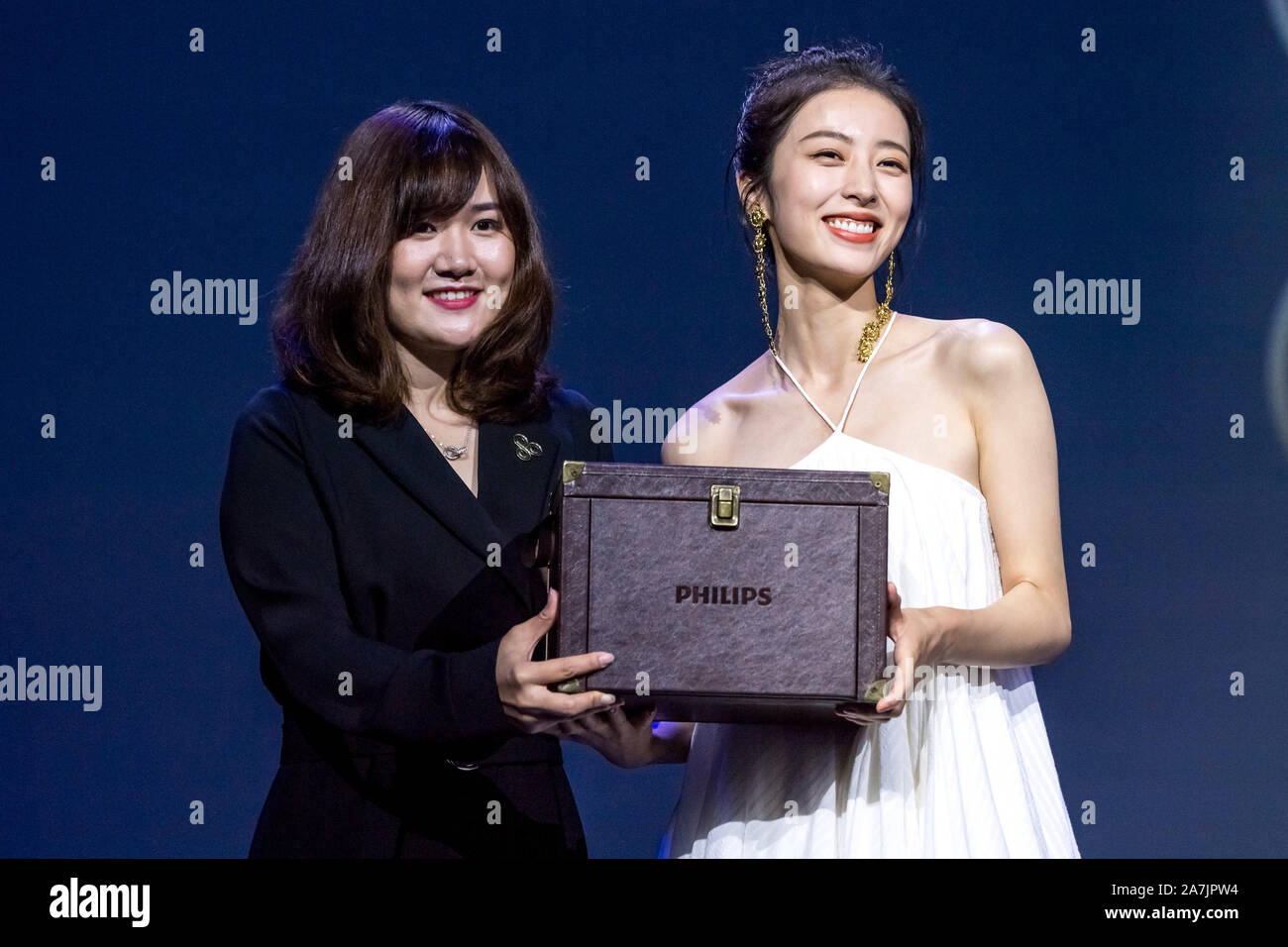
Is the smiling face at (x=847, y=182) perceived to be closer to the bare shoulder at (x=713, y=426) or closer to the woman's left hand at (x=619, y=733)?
the bare shoulder at (x=713, y=426)

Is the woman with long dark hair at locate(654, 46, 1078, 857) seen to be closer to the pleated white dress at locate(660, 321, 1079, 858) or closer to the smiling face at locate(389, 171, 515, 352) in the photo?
the pleated white dress at locate(660, 321, 1079, 858)

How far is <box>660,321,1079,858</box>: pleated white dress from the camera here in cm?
174

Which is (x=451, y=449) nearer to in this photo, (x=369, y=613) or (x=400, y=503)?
(x=400, y=503)

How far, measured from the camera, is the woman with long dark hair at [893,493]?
1.74 meters

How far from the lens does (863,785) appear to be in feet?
Answer: 5.75

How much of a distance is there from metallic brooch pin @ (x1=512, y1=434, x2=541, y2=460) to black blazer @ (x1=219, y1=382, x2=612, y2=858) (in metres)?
0.09

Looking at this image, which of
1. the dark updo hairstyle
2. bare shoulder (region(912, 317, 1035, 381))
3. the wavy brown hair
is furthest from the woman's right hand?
the dark updo hairstyle

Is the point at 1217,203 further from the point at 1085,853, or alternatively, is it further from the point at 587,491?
the point at 587,491

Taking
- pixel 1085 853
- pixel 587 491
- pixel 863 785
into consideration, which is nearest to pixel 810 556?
pixel 587 491

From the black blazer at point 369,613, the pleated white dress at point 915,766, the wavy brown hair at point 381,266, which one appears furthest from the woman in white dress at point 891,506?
the wavy brown hair at point 381,266

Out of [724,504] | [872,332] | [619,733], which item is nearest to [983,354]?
[872,332]

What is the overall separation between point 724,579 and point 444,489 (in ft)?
1.47

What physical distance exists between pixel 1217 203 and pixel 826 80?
131 cm

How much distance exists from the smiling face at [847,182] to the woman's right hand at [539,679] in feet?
2.22
